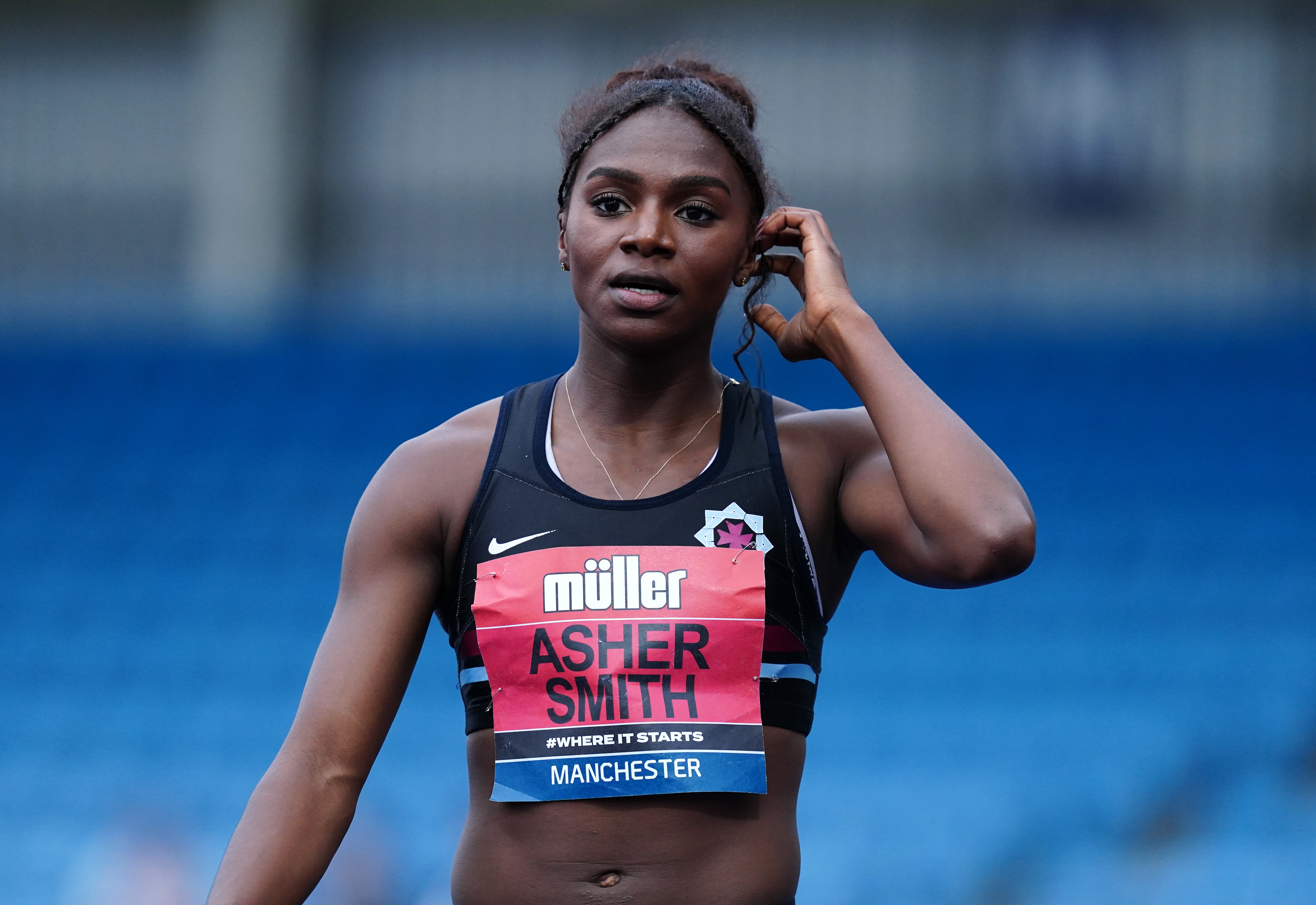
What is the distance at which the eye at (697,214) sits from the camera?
1.91m

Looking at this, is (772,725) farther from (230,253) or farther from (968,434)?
(230,253)

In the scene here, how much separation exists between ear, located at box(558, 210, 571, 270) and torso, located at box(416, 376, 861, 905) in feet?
0.97

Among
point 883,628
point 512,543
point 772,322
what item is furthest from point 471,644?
point 883,628

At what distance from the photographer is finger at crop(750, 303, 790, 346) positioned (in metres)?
2.07

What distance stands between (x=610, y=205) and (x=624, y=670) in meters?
0.63

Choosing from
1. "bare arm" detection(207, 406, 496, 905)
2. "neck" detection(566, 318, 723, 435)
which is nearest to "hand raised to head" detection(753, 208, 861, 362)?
"neck" detection(566, 318, 723, 435)

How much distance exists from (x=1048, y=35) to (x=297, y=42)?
14.8 ft

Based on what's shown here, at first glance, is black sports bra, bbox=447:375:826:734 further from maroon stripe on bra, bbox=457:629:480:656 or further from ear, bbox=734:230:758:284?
ear, bbox=734:230:758:284

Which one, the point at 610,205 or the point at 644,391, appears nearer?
the point at 610,205

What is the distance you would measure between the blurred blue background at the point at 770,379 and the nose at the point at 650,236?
3622 mm

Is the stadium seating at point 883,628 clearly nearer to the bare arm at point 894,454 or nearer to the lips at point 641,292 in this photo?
the bare arm at point 894,454

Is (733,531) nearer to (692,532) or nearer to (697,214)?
(692,532)

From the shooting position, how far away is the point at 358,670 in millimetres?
1872

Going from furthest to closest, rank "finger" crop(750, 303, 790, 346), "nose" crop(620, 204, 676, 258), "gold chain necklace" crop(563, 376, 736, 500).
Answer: "finger" crop(750, 303, 790, 346) < "gold chain necklace" crop(563, 376, 736, 500) < "nose" crop(620, 204, 676, 258)
